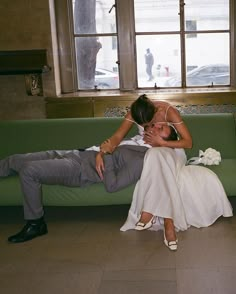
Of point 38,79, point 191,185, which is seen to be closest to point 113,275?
point 191,185

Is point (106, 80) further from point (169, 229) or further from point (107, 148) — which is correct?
point (169, 229)

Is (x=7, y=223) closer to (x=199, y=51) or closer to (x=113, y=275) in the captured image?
(x=113, y=275)

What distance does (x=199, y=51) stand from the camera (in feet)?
14.3

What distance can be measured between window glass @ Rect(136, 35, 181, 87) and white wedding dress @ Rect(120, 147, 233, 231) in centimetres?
181

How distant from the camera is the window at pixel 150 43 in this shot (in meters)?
4.27

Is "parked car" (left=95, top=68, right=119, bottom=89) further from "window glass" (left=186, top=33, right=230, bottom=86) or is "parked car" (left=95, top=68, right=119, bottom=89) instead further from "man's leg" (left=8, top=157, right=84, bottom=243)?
"man's leg" (left=8, top=157, right=84, bottom=243)

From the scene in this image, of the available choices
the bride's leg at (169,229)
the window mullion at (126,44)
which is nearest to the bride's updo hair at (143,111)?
the bride's leg at (169,229)

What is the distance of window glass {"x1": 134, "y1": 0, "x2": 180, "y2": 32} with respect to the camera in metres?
4.25

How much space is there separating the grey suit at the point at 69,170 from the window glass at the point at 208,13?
2.10 m

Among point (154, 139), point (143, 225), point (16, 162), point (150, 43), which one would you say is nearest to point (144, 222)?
point (143, 225)

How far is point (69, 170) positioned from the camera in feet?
8.89

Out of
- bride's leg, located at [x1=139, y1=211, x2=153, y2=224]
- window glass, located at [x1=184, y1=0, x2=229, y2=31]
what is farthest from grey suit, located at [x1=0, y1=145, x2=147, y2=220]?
window glass, located at [x1=184, y1=0, x2=229, y2=31]

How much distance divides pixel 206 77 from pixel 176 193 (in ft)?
7.13

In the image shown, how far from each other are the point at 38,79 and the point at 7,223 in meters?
1.65
